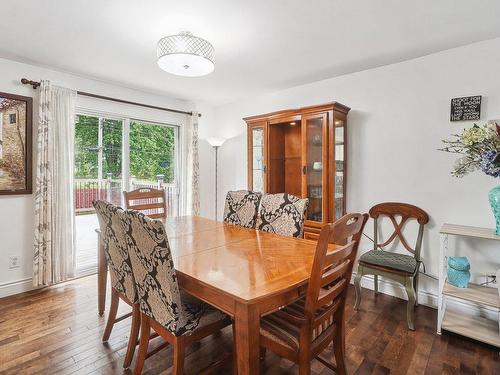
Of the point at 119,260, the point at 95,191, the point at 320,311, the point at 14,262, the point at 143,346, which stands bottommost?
the point at 143,346

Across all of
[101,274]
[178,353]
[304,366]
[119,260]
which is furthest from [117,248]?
[304,366]

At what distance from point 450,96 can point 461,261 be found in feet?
4.65

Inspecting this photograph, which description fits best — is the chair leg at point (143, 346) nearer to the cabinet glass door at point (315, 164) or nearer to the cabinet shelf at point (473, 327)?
the cabinet glass door at point (315, 164)

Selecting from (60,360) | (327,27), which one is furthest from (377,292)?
(60,360)

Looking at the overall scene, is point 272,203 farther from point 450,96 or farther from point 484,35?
point 484,35

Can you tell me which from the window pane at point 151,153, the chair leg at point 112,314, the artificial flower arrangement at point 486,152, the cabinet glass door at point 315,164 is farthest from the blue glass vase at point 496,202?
the window pane at point 151,153

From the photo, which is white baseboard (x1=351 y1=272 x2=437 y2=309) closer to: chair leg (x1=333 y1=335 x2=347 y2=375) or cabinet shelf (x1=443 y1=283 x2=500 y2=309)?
cabinet shelf (x1=443 y1=283 x2=500 y2=309)

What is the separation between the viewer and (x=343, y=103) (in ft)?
10.4

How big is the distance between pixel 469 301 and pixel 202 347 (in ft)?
6.65

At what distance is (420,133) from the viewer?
8.77 feet

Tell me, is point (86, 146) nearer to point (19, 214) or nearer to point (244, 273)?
point (19, 214)

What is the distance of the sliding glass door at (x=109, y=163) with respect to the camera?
3.44 m

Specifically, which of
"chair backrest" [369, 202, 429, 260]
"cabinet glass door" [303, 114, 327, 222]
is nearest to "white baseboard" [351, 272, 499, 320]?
"chair backrest" [369, 202, 429, 260]

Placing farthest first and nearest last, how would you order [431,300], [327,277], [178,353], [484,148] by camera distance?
[431,300], [484,148], [178,353], [327,277]
